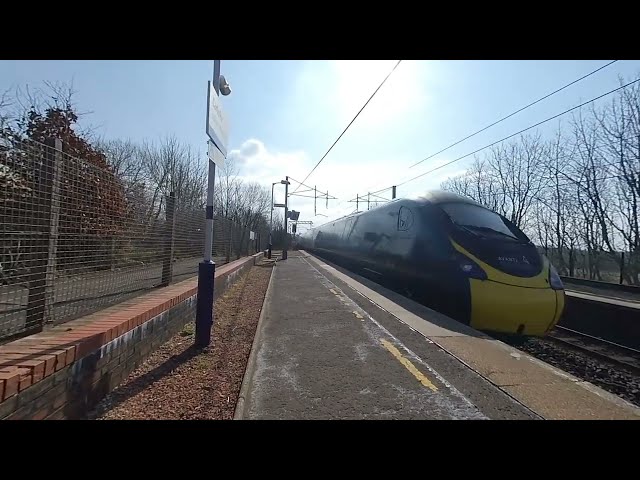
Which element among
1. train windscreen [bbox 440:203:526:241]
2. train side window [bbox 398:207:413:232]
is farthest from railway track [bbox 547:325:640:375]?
train side window [bbox 398:207:413:232]

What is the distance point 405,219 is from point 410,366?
7116mm

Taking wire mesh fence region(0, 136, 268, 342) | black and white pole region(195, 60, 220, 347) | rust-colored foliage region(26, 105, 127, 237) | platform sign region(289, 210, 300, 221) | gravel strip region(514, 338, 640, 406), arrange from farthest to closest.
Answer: platform sign region(289, 210, 300, 221)
gravel strip region(514, 338, 640, 406)
black and white pole region(195, 60, 220, 347)
rust-colored foliage region(26, 105, 127, 237)
wire mesh fence region(0, 136, 268, 342)

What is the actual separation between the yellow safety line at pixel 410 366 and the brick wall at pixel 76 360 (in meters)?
3.09

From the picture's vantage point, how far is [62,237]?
419 cm

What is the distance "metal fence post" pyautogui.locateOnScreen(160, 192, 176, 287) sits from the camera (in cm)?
771

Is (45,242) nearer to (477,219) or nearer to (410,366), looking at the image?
(410,366)

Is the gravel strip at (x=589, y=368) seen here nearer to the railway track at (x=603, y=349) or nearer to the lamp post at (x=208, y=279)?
the railway track at (x=603, y=349)

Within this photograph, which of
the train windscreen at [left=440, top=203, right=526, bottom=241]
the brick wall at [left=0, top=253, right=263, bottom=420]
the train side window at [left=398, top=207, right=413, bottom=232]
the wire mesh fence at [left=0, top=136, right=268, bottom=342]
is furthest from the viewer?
the train side window at [left=398, top=207, right=413, bottom=232]

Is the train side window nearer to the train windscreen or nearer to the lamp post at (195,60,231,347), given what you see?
the train windscreen

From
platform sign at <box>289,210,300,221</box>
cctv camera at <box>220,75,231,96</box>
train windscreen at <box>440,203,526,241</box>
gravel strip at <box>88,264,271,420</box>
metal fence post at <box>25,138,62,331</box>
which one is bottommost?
gravel strip at <box>88,264,271,420</box>

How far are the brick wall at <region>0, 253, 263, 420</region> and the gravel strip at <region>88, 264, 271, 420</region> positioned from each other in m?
0.15

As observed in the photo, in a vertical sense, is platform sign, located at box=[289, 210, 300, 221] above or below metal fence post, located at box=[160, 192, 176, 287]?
above

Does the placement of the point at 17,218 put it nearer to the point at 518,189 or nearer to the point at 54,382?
the point at 54,382
